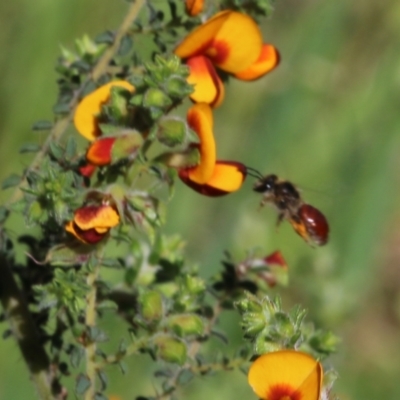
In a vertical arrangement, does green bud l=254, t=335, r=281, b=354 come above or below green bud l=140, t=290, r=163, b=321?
above

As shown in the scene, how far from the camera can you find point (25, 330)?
1854 millimetres

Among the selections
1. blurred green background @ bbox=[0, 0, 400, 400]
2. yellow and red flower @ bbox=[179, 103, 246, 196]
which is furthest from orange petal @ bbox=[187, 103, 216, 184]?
blurred green background @ bbox=[0, 0, 400, 400]

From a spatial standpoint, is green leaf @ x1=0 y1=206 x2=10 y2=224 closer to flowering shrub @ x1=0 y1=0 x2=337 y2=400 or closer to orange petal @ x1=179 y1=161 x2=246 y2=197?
flowering shrub @ x1=0 y1=0 x2=337 y2=400

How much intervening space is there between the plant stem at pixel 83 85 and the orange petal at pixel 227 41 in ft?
0.64

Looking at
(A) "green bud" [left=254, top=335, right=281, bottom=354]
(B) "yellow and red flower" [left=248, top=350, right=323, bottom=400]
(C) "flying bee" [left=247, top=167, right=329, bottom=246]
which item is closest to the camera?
(B) "yellow and red flower" [left=248, top=350, right=323, bottom=400]

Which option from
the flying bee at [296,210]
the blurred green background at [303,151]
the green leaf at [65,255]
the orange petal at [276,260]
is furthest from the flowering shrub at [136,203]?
the blurred green background at [303,151]

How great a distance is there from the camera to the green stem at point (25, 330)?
1.85 m

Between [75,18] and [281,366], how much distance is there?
321 cm

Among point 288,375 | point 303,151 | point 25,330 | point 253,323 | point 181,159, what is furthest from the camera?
point 303,151

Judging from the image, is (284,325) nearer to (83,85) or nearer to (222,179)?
(222,179)

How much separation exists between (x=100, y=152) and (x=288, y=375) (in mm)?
530

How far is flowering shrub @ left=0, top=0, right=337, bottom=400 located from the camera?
163cm

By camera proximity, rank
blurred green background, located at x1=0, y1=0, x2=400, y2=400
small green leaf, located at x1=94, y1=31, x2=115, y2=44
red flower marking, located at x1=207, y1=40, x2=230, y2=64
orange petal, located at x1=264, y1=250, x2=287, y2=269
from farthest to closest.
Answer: blurred green background, located at x1=0, y1=0, x2=400, y2=400, orange petal, located at x1=264, y1=250, x2=287, y2=269, small green leaf, located at x1=94, y1=31, x2=115, y2=44, red flower marking, located at x1=207, y1=40, x2=230, y2=64

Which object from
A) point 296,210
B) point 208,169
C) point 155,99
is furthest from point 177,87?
point 296,210
